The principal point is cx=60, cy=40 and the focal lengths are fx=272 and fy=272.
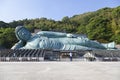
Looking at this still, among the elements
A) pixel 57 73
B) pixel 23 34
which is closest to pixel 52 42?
pixel 23 34

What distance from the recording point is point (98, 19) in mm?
63062

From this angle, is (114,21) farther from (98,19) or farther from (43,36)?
(43,36)

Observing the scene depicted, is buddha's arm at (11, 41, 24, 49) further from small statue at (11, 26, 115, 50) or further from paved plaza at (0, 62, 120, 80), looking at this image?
paved plaza at (0, 62, 120, 80)

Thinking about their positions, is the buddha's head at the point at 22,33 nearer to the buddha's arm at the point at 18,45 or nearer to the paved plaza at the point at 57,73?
the buddha's arm at the point at 18,45

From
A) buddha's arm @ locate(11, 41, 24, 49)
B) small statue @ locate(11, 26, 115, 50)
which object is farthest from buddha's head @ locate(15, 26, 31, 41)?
buddha's arm @ locate(11, 41, 24, 49)

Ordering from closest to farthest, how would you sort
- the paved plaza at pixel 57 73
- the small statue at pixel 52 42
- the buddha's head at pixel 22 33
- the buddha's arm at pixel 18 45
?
the paved plaza at pixel 57 73, the small statue at pixel 52 42, the buddha's arm at pixel 18 45, the buddha's head at pixel 22 33

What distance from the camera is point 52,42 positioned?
36.0 meters

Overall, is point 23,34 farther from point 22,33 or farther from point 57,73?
point 57,73

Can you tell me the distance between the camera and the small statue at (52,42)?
116 feet

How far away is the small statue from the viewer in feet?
116

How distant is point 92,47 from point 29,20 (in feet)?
168

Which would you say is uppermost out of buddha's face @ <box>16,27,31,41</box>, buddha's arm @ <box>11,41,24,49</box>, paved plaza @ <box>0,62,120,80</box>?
buddha's face @ <box>16,27,31,41</box>

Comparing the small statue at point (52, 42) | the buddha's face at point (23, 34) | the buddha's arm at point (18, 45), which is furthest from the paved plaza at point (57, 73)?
the buddha's face at point (23, 34)

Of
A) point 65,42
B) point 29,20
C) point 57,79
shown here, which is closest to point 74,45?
point 65,42
